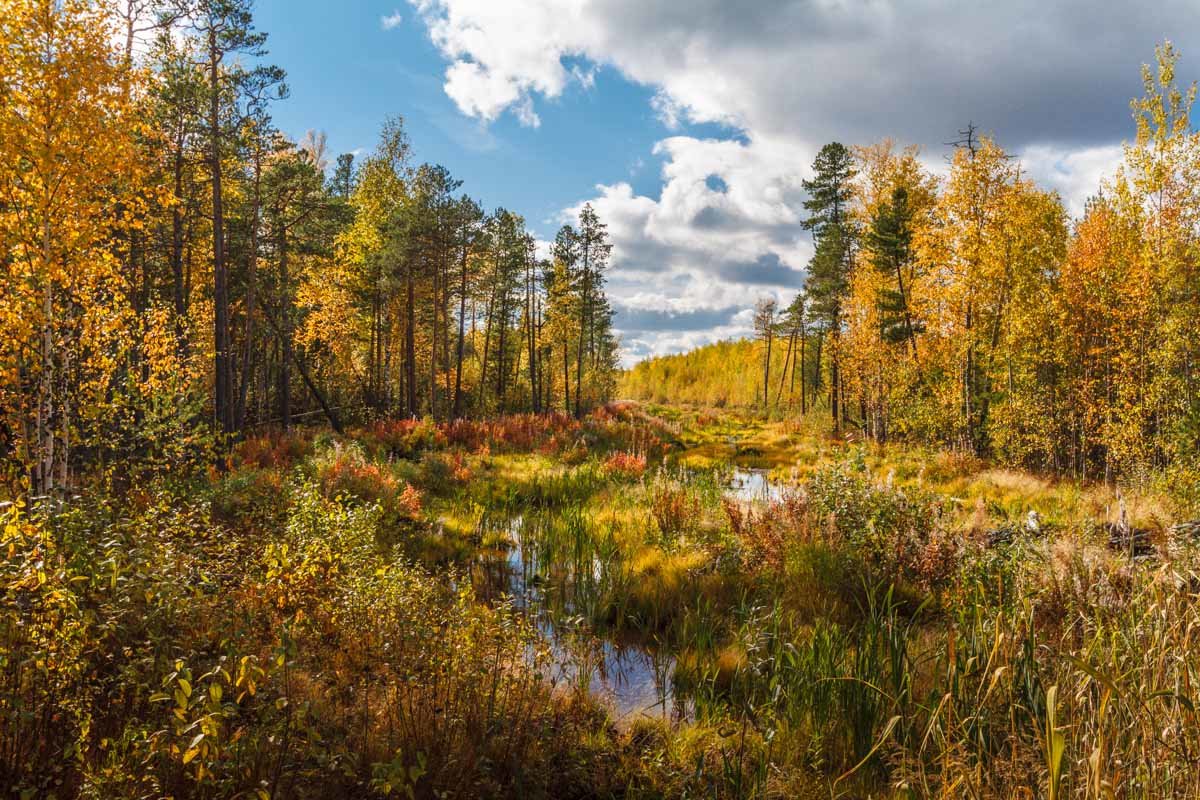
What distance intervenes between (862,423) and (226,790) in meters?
26.9

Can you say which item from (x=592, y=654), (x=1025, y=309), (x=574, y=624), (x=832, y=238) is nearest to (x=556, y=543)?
(x=574, y=624)

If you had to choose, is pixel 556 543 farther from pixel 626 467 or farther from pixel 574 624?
pixel 626 467

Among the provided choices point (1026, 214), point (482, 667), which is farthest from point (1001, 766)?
point (1026, 214)

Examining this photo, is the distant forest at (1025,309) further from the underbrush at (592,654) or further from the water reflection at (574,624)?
the water reflection at (574,624)

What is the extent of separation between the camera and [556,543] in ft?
26.4

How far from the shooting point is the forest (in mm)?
2600

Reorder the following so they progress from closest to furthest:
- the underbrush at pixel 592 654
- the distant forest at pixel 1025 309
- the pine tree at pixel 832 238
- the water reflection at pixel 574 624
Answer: the underbrush at pixel 592 654 → the water reflection at pixel 574 624 → the distant forest at pixel 1025 309 → the pine tree at pixel 832 238

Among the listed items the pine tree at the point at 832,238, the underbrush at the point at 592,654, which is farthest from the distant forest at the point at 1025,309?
the underbrush at the point at 592,654

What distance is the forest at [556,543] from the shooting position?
2.60m

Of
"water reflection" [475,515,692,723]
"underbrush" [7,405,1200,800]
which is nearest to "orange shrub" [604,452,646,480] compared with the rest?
"water reflection" [475,515,692,723]

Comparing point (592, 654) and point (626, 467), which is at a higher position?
point (626, 467)

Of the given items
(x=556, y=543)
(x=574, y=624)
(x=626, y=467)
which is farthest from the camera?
(x=626, y=467)

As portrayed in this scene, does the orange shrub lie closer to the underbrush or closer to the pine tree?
the underbrush

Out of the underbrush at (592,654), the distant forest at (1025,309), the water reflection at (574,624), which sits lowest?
the water reflection at (574,624)
